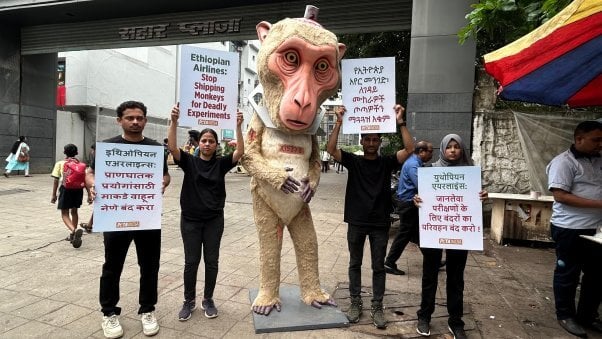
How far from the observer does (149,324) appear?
2.95 meters

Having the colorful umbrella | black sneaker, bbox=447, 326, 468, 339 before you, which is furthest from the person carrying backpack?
the colorful umbrella

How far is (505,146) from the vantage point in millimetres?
6840

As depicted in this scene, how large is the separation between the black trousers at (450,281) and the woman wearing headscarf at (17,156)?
44.8 feet

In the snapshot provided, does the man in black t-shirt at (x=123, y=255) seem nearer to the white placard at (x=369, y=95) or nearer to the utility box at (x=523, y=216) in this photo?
the white placard at (x=369, y=95)

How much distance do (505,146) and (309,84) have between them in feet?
17.4

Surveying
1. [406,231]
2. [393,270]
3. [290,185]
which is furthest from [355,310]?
[406,231]

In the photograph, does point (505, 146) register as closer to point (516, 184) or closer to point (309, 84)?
point (516, 184)

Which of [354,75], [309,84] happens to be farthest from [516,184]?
[309,84]

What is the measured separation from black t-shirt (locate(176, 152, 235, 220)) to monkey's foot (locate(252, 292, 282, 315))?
33.2 inches

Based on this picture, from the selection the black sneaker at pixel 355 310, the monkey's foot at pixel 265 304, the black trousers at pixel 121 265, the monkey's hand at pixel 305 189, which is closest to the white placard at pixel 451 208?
the black sneaker at pixel 355 310

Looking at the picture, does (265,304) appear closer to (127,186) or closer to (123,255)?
(123,255)

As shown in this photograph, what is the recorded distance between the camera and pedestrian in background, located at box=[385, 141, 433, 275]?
4.68 meters

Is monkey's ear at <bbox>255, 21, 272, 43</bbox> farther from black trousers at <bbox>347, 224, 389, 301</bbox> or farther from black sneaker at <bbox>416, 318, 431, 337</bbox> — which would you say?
black sneaker at <bbox>416, 318, 431, 337</bbox>

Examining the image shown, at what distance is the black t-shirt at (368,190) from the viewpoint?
3234 mm
